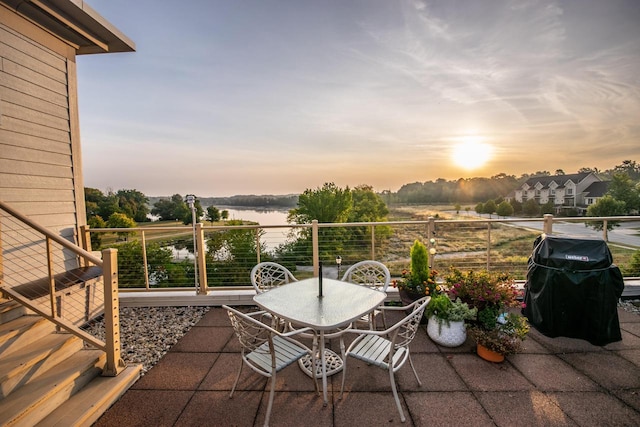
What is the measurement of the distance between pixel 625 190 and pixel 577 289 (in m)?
18.3

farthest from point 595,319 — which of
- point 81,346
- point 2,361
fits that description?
point 2,361

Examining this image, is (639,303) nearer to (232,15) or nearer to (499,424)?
(499,424)

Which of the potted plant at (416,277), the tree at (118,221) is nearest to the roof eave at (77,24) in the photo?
the potted plant at (416,277)

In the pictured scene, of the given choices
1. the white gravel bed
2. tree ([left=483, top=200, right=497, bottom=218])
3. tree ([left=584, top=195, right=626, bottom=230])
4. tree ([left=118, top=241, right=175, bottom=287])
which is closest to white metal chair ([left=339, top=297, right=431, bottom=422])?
the white gravel bed

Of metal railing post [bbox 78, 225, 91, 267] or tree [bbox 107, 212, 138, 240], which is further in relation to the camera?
tree [bbox 107, 212, 138, 240]

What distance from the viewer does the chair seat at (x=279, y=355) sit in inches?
78.0

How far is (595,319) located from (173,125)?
950 centimetres

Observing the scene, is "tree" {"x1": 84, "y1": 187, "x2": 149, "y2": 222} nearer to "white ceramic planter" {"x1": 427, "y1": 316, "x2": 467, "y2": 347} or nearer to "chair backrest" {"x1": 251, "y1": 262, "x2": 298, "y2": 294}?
"chair backrest" {"x1": 251, "y1": 262, "x2": 298, "y2": 294}

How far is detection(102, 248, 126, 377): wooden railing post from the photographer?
2254mm

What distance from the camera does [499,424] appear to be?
1854 millimetres

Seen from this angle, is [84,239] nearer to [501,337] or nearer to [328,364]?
[328,364]

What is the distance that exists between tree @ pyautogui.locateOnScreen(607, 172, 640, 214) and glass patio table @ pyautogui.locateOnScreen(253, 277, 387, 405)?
64.1 ft

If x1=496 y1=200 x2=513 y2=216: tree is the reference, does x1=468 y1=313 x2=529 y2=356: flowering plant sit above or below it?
below

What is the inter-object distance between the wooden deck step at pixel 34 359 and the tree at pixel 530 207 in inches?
731
